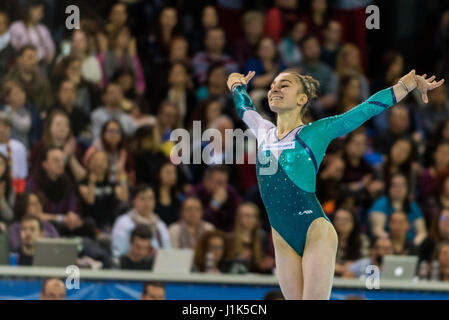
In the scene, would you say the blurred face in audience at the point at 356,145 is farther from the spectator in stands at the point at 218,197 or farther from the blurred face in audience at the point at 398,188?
the spectator in stands at the point at 218,197

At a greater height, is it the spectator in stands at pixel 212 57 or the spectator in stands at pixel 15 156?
the spectator in stands at pixel 212 57

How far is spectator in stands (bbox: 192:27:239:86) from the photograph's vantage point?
31.7 feet

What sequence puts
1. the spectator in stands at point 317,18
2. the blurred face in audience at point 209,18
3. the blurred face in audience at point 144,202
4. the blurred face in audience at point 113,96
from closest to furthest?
the blurred face in audience at point 144,202 → the blurred face in audience at point 113,96 → the blurred face in audience at point 209,18 → the spectator in stands at point 317,18

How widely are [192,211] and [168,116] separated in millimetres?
1361

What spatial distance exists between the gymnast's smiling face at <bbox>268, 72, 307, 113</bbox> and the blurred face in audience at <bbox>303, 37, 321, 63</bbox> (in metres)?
4.34

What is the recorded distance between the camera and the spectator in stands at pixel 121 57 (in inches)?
366

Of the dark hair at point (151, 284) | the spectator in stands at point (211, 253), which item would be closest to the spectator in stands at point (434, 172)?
the spectator in stands at point (211, 253)

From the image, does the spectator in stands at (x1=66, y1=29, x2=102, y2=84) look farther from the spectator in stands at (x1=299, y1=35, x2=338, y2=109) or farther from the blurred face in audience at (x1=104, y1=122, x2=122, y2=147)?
the spectator in stands at (x1=299, y1=35, x2=338, y2=109)

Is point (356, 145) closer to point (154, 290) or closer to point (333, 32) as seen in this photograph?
point (333, 32)

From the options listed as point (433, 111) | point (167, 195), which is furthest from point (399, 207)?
point (167, 195)

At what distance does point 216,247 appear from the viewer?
25.0ft

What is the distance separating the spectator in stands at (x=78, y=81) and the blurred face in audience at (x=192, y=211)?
5.15 ft

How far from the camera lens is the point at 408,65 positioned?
10.9 m
